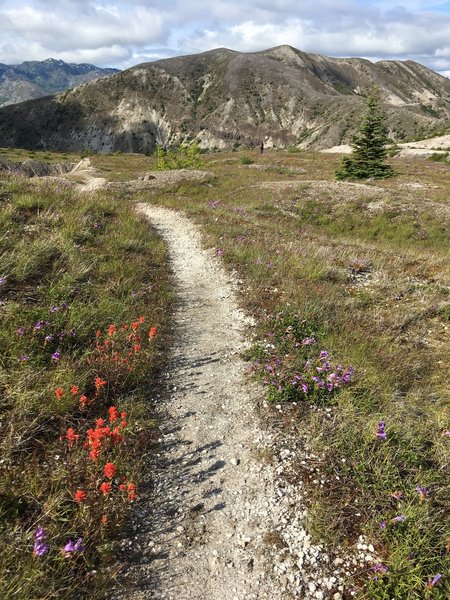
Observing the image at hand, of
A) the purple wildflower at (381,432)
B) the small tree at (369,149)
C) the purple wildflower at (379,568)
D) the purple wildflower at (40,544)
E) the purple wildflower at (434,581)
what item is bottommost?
the purple wildflower at (379,568)

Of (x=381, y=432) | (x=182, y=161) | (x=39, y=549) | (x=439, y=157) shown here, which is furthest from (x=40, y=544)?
(x=439, y=157)

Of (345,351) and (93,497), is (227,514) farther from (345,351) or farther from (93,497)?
(345,351)

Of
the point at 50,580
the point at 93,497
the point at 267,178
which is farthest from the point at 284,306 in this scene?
the point at 267,178

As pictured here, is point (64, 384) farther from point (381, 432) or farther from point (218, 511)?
point (381, 432)

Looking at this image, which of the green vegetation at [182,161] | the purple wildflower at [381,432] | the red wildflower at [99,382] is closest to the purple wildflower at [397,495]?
the purple wildflower at [381,432]

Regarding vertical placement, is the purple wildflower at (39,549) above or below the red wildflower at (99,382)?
below

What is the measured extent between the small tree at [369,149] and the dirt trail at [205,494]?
3646cm

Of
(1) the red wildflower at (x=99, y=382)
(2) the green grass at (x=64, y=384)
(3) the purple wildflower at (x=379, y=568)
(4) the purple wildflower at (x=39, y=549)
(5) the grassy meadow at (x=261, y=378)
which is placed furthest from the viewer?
(1) the red wildflower at (x=99, y=382)

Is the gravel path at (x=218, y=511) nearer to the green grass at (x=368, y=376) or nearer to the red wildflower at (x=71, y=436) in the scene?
the green grass at (x=368, y=376)

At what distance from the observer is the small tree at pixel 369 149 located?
35.8m

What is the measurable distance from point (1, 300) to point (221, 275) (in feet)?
21.2

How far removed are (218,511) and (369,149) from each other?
4170cm

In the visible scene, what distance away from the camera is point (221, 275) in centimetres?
1147

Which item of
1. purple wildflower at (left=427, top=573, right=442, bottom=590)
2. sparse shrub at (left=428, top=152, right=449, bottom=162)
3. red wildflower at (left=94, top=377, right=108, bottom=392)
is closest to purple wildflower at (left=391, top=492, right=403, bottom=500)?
purple wildflower at (left=427, top=573, right=442, bottom=590)
